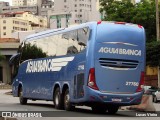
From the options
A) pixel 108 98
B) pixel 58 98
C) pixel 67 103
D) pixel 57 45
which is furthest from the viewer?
pixel 57 45

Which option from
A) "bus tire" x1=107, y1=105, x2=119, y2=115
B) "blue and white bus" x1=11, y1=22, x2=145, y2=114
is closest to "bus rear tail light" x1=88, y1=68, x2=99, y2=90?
"blue and white bus" x1=11, y1=22, x2=145, y2=114

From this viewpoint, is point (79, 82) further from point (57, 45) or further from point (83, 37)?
point (57, 45)

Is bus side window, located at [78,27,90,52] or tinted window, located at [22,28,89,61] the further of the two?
tinted window, located at [22,28,89,61]

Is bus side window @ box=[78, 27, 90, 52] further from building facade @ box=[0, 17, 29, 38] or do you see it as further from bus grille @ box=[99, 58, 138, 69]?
building facade @ box=[0, 17, 29, 38]

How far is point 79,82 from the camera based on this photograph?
1905 cm

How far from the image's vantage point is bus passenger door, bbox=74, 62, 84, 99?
61.6 feet

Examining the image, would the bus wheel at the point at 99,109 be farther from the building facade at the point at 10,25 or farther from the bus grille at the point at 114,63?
the building facade at the point at 10,25

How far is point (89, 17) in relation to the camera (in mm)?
163500

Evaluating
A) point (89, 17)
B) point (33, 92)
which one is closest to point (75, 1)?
point (89, 17)

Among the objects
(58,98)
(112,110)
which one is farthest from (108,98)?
(58,98)

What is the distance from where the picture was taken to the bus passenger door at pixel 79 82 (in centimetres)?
1877

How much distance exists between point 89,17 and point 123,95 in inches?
5747

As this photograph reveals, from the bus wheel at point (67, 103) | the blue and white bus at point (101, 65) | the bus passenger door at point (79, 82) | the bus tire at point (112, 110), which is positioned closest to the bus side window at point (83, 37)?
the blue and white bus at point (101, 65)

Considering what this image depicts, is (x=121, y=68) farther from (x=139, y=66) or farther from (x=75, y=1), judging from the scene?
(x=75, y=1)
